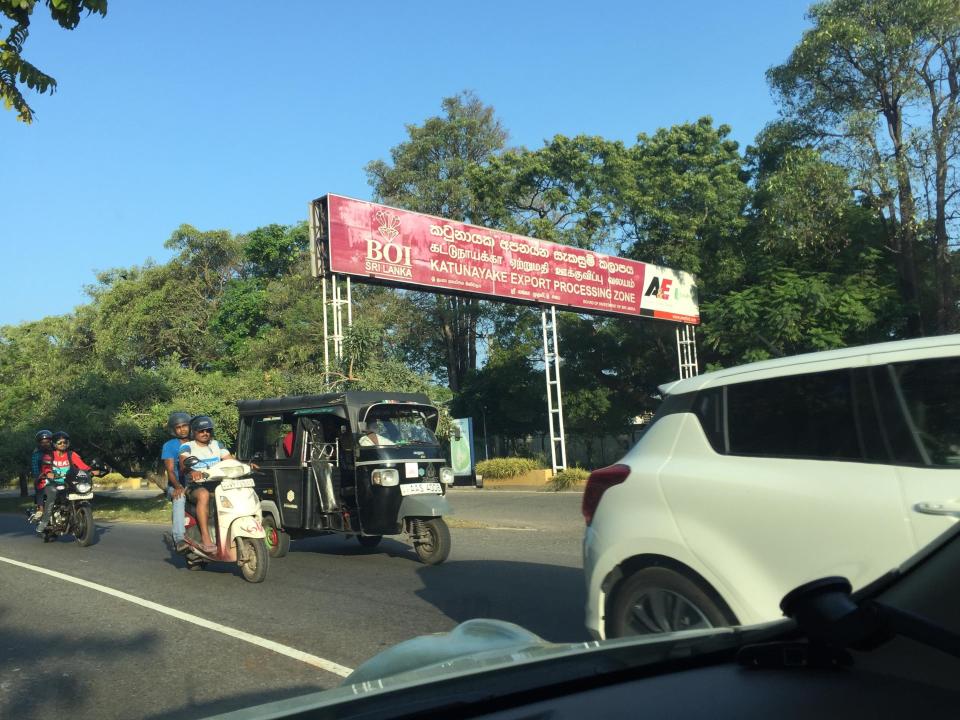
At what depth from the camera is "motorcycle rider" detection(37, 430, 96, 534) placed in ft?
42.6

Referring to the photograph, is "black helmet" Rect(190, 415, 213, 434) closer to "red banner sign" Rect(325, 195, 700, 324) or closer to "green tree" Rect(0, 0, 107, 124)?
"green tree" Rect(0, 0, 107, 124)

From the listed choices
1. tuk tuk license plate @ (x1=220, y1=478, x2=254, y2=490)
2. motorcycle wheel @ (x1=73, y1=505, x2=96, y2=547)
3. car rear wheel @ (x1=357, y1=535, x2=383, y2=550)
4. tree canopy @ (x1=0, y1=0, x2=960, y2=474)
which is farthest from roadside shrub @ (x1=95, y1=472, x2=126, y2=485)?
tuk tuk license plate @ (x1=220, y1=478, x2=254, y2=490)

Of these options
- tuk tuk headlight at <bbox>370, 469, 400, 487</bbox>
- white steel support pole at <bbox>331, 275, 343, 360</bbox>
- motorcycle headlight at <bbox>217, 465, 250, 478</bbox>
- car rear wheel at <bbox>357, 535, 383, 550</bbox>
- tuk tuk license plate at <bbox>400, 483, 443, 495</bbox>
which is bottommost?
car rear wheel at <bbox>357, 535, 383, 550</bbox>

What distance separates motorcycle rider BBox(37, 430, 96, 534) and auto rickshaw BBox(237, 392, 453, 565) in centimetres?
420

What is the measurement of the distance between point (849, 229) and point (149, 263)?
3291 centimetres

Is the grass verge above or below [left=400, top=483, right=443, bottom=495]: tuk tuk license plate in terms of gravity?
below

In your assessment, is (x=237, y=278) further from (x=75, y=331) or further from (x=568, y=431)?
(x=568, y=431)

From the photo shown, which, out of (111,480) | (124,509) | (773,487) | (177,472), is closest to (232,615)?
(177,472)

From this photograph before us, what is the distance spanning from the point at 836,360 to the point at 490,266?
18.9m

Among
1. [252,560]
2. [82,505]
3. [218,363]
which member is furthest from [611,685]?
[218,363]

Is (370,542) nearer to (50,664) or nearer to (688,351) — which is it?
(50,664)

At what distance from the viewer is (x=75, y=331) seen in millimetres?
42562

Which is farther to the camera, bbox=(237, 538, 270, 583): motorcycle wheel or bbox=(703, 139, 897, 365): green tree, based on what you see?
bbox=(703, 139, 897, 365): green tree

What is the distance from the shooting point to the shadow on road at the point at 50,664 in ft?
15.9
